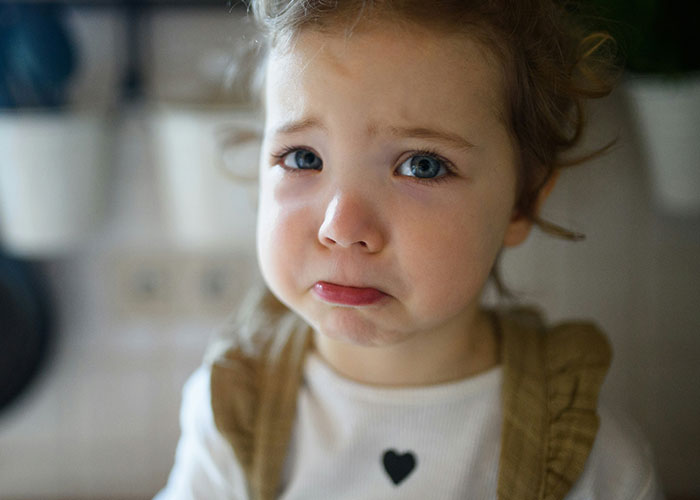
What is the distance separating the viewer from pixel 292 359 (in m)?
0.81

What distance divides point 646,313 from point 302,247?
78 centimetres

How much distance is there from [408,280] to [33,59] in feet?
2.28

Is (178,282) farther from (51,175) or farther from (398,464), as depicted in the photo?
(398,464)

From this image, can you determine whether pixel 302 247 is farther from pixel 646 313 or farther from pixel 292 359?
pixel 646 313

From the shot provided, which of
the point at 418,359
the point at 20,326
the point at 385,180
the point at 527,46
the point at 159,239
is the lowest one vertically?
the point at 20,326

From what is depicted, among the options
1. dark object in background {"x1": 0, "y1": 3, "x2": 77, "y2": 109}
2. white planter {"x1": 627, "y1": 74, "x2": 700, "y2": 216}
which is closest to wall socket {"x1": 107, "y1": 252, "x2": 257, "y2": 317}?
dark object in background {"x1": 0, "y1": 3, "x2": 77, "y2": 109}

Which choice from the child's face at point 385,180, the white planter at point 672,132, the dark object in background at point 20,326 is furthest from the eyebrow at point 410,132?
the dark object in background at point 20,326

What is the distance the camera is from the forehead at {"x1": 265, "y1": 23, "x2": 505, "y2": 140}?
0.60 meters

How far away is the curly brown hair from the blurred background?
0.73ft

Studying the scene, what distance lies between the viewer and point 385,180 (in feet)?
2.05

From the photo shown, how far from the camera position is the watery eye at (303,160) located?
685 millimetres

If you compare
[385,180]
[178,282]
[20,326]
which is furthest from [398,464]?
[20,326]

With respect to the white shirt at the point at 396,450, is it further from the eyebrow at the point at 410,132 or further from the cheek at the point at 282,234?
the eyebrow at the point at 410,132

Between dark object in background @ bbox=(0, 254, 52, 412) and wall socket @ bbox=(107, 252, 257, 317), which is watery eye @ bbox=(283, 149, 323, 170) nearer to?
wall socket @ bbox=(107, 252, 257, 317)
